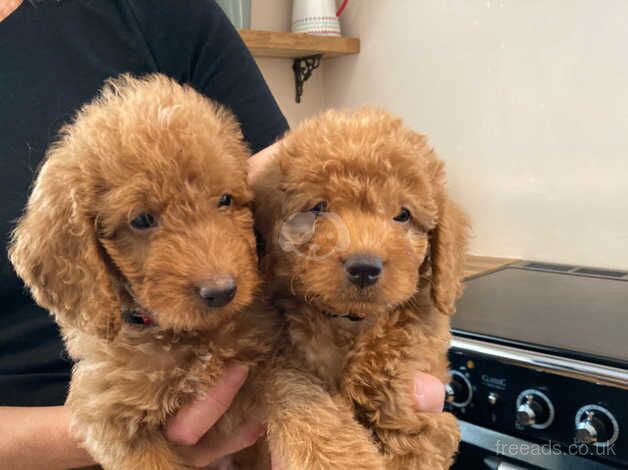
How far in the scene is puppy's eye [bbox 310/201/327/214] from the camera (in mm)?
1098

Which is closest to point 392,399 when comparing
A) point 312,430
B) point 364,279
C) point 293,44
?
point 312,430

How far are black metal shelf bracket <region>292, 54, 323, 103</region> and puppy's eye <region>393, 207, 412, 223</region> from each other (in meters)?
2.00

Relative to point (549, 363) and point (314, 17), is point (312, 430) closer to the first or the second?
point (549, 363)

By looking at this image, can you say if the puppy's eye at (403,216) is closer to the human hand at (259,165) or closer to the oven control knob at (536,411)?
the human hand at (259,165)

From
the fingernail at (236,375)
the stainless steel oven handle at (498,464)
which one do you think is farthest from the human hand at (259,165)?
the stainless steel oven handle at (498,464)

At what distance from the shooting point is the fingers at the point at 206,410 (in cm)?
106

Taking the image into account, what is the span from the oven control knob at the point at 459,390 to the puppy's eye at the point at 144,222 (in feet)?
3.51

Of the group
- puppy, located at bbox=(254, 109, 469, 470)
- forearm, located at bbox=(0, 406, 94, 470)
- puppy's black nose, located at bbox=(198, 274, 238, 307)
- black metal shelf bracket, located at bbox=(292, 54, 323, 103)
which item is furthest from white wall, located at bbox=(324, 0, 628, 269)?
forearm, located at bbox=(0, 406, 94, 470)

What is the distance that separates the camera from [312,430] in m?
1.04

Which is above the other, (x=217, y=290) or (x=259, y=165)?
(x=259, y=165)

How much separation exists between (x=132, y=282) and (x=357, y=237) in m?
→ 0.42

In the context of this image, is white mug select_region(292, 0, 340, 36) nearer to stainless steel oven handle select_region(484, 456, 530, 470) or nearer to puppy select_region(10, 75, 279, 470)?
puppy select_region(10, 75, 279, 470)

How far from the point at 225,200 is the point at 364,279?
311 millimetres

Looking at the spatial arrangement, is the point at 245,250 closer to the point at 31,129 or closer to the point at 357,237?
the point at 357,237
